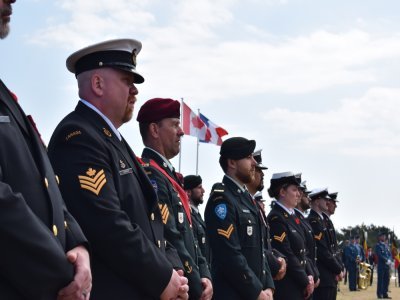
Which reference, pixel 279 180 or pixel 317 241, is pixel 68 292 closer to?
pixel 279 180

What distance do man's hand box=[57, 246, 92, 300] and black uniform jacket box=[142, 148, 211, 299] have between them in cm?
176

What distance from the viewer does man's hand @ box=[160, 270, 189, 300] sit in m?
3.47

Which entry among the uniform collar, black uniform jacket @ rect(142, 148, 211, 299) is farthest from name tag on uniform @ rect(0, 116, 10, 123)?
black uniform jacket @ rect(142, 148, 211, 299)

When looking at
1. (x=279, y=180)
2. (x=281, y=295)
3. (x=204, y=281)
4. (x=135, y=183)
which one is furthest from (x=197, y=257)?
(x=279, y=180)

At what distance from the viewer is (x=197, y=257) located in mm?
5219

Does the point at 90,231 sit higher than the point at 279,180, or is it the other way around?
the point at 279,180

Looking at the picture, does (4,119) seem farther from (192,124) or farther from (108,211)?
(192,124)

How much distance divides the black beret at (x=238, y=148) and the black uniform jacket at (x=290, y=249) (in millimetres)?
1946

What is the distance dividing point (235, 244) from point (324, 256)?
510 cm

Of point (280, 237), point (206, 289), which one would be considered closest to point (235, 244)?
point (206, 289)

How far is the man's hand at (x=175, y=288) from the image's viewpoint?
3475 mm

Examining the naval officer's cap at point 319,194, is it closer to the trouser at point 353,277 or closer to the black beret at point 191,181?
the black beret at point 191,181

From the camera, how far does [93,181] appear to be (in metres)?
3.41

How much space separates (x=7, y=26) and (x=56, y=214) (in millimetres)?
703
